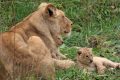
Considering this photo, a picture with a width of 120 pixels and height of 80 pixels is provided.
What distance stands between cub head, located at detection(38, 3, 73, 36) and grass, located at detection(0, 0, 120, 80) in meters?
0.82

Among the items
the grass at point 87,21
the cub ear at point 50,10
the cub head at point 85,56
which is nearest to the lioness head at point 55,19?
the cub ear at point 50,10

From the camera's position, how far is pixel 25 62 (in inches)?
249

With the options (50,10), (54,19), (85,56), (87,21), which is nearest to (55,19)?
(54,19)

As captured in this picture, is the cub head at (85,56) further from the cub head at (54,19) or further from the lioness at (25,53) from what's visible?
the lioness at (25,53)

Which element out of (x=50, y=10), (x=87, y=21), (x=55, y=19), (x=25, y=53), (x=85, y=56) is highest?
(x=50, y=10)

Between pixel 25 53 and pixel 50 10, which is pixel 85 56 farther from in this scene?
pixel 25 53

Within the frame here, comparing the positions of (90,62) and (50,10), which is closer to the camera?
(50,10)

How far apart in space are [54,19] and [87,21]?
256 centimetres

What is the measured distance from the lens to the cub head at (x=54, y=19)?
22.5 ft

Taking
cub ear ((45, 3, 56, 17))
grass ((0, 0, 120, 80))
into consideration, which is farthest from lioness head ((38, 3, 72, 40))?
grass ((0, 0, 120, 80))

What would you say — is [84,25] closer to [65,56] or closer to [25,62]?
[65,56]

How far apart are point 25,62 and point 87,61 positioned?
122cm

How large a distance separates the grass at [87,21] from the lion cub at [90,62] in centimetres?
18

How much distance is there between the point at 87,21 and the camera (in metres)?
9.46
